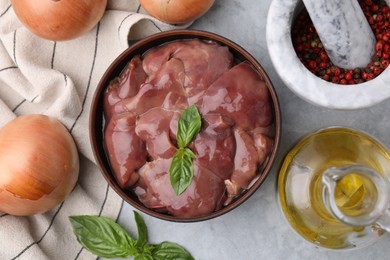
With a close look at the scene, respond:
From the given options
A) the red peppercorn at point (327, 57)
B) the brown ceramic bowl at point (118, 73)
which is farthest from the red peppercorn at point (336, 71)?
the brown ceramic bowl at point (118, 73)

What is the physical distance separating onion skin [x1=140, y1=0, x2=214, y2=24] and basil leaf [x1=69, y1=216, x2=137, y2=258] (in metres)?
0.43

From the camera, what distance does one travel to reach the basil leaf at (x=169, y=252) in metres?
1.32

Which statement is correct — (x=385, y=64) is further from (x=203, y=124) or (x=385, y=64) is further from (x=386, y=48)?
(x=203, y=124)

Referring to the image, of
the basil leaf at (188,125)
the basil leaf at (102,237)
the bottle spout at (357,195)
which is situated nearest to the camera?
the bottle spout at (357,195)

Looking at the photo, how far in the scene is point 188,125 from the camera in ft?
3.68

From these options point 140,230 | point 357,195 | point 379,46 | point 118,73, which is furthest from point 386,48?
point 140,230

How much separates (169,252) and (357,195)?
451mm

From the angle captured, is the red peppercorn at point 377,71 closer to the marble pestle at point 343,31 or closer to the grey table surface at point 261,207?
the marble pestle at point 343,31

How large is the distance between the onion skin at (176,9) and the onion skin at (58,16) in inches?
4.0

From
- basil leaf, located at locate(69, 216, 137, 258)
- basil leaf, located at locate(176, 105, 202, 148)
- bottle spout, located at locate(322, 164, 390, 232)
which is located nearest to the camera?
bottle spout, located at locate(322, 164, 390, 232)

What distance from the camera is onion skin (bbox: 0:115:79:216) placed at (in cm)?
119

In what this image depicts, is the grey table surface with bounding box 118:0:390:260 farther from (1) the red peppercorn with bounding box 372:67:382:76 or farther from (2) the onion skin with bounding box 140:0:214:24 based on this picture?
(1) the red peppercorn with bounding box 372:67:382:76

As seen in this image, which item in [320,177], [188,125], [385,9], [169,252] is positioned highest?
[385,9]

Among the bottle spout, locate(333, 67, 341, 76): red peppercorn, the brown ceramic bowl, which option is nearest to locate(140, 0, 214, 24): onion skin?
the brown ceramic bowl
